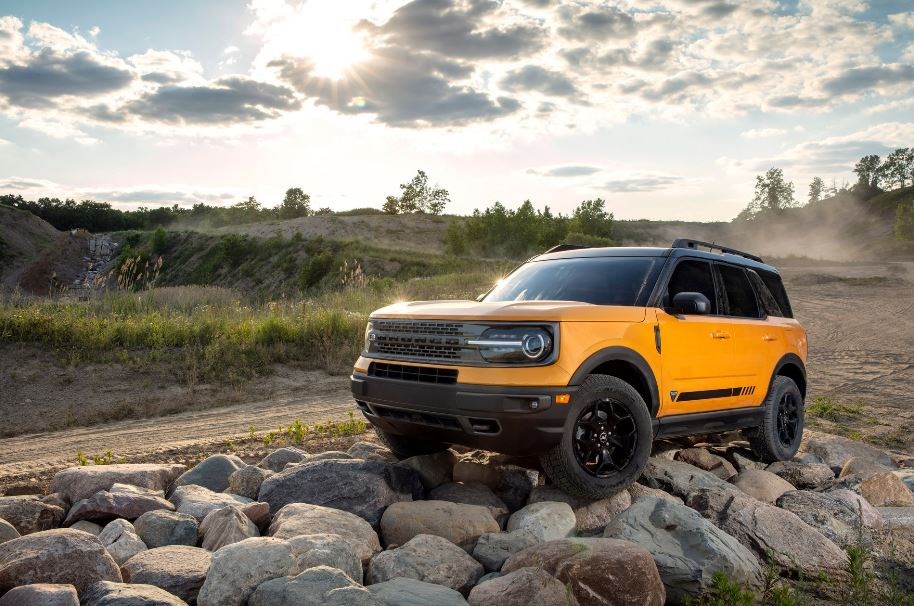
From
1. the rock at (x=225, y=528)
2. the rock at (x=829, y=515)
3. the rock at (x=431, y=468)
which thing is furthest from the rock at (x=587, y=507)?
the rock at (x=225, y=528)

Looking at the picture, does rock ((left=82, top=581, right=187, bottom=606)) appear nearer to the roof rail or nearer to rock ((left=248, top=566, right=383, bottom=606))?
rock ((left=248, top=566, right=383, bottom=606))

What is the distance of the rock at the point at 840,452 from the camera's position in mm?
8727

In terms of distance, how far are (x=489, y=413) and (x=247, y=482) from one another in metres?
2.48

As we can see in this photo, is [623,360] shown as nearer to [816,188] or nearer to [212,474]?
[212,474]

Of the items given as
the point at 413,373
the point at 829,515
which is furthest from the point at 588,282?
the point at 829,515

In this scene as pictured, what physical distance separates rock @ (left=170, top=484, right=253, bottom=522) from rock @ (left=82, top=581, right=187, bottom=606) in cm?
145

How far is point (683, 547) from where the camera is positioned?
16.4 feet

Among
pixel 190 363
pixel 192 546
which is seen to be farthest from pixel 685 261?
pixel 190 363

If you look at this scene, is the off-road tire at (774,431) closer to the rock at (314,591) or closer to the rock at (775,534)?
the rock at (775,534)

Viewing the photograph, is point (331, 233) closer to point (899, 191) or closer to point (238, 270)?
point (238, 270)

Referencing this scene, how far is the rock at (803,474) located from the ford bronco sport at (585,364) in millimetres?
158

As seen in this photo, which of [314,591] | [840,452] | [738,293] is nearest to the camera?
[314,591]

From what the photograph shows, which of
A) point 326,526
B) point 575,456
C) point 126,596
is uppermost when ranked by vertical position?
point 575,456

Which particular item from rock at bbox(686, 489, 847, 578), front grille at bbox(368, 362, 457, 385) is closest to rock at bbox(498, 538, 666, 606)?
front grille at bbox(368, 362, 457, 385)
